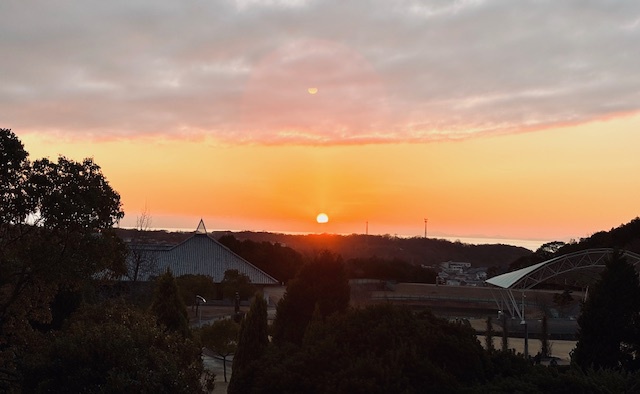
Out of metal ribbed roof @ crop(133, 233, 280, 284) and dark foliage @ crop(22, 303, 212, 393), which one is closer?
dark foliage @ crop(22, 303, 212, 393)

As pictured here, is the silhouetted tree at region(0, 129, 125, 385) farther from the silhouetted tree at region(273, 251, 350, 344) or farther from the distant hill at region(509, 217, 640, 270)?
the distant hill at region(509, 217, 640, 270)

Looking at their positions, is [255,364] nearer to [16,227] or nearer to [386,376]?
[386,376]

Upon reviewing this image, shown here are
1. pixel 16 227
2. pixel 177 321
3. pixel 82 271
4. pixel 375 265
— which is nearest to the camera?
pixel 82 271

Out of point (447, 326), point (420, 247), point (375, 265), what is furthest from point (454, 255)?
point (447, 326)

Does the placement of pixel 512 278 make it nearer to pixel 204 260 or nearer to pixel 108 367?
pixel 108 367

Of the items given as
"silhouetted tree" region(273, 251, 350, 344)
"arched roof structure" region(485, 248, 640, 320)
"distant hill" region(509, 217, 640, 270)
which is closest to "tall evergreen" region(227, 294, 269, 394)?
"silhouetted tree" region(273, 251, 350, 344)
